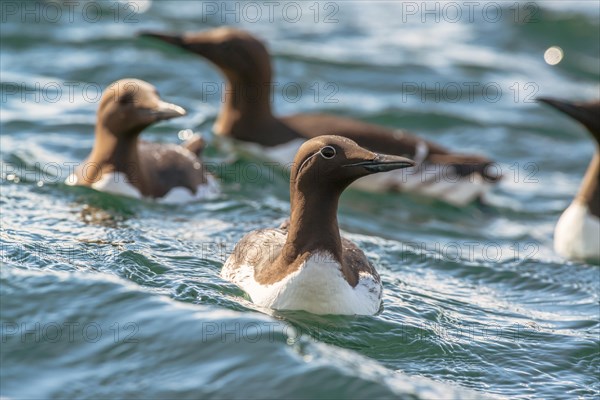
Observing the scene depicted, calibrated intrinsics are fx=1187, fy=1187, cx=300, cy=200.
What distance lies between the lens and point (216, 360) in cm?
714

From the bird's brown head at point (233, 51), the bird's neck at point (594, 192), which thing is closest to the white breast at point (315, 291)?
the bird's neck at point (594, 192)

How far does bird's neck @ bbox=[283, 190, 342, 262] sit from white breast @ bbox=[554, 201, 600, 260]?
4085mm

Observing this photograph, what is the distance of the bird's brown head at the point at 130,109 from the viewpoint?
10734 mm

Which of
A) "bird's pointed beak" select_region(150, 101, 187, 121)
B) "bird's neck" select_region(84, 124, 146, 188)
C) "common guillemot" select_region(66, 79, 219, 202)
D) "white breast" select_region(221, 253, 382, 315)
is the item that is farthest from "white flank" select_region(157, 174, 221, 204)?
"white breast" select_region(221, 253, 382, 315)

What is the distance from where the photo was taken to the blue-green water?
7.21 m

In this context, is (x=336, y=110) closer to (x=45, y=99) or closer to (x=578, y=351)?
(x=45, y=99)

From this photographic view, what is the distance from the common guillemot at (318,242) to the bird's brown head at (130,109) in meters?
2.99

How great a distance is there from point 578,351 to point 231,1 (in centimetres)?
1412

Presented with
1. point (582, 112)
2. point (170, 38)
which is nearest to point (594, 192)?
point (582, 112)

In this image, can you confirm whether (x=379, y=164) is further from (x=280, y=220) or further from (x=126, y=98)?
(x=126, y=98)

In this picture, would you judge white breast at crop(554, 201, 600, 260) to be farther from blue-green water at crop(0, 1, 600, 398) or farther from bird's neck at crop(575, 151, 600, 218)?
blue-green water at crop(0, 1, 600, 398)

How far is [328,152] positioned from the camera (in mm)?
7758

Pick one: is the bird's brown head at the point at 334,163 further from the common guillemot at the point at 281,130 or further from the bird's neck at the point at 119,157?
the common guillemot at the point at 281,130

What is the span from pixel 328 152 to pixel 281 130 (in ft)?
19.4
